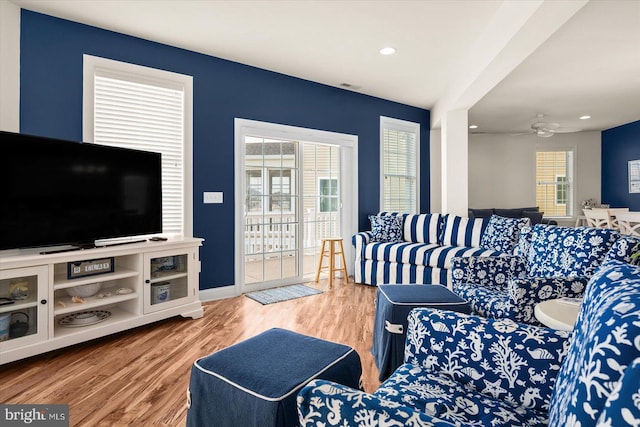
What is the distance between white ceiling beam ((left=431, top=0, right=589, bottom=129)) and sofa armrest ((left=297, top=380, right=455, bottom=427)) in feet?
8.54

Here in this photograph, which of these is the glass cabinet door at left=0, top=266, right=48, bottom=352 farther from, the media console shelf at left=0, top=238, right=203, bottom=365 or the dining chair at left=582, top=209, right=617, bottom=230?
the dining chair at left=582, top=209, right=617, bottom=230

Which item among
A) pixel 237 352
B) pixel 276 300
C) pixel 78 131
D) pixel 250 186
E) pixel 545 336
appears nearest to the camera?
pixel 545 336

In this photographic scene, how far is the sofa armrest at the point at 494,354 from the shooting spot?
120 cm

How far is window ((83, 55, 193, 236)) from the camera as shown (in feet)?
10.7

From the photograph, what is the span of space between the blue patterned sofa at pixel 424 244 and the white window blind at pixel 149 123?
91.4 inches

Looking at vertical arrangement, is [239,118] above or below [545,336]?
above

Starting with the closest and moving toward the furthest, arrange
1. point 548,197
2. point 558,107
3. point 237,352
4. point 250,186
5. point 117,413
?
point 237,352 < point 117,413 < point 250,186 < point 558,107 < point 548,197

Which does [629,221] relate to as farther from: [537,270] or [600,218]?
[537,270]

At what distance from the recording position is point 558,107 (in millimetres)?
5957

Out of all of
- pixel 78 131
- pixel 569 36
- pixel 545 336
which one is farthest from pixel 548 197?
pixel 78 131

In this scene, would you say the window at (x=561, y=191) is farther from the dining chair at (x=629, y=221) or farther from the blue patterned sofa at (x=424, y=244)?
the blue patterned sofa at (x=424, y=244)

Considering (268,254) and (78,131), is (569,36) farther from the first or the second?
(78,131)

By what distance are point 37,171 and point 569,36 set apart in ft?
14.6

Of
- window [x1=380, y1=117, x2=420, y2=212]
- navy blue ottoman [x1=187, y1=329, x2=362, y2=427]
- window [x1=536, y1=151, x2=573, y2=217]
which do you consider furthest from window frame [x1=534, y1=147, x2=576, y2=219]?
navy blue ottoman [x1=187, y1=329, x2=362, y2=427]
